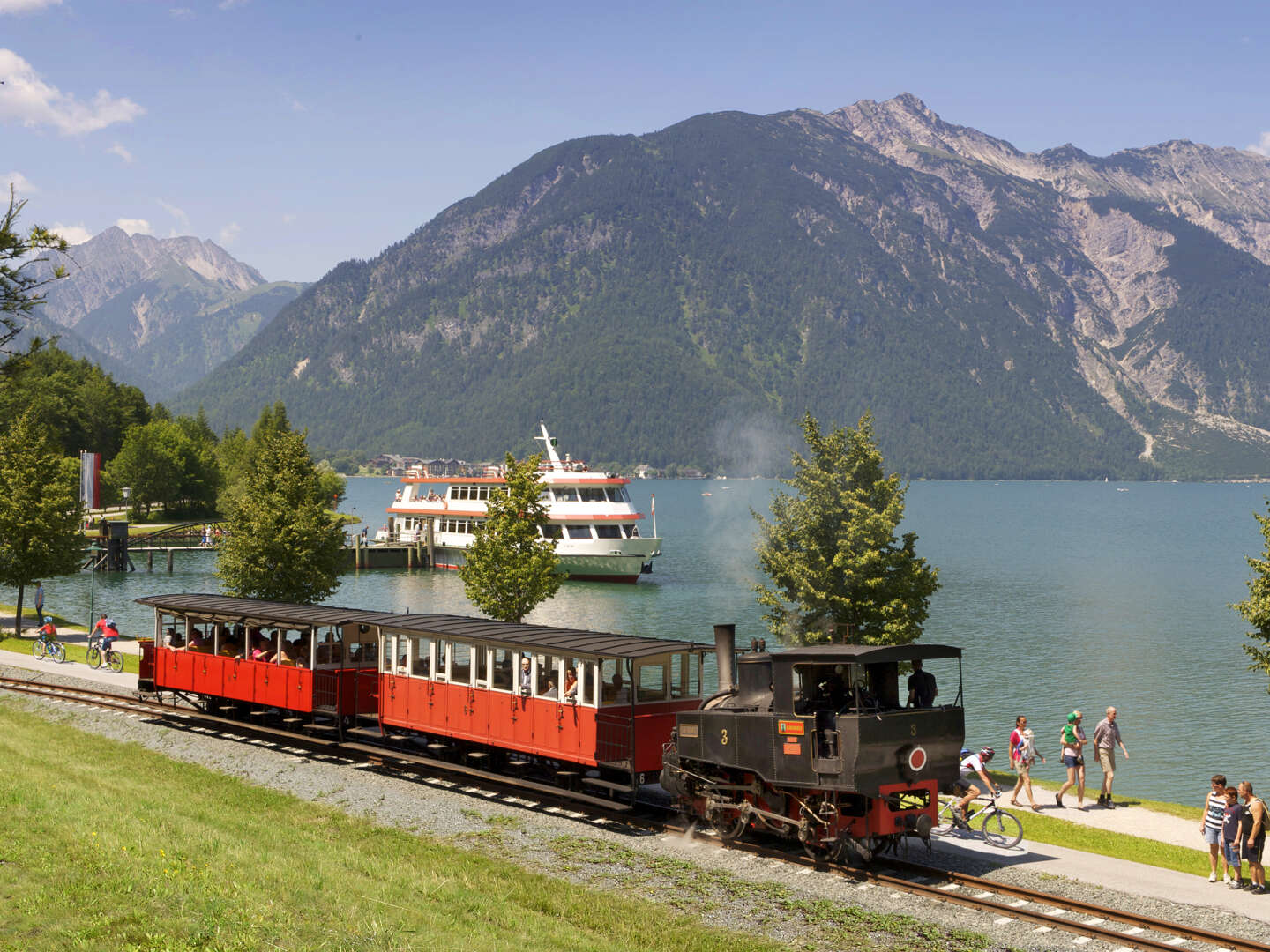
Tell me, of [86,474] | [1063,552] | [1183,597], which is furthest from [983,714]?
[1063,552]

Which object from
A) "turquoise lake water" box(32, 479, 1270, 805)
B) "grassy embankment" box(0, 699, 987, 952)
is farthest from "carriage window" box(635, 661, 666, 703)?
"turquoise lake water" box(32, 479, 1270, 805)

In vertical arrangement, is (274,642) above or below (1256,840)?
above

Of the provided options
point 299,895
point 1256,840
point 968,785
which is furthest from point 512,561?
point 1256,840

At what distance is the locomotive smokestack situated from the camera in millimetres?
20688

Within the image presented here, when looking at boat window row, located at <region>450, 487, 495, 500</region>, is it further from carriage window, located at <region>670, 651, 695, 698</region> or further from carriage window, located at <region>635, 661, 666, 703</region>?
carriage window, located at <region>635, 661, 666, 703</region>

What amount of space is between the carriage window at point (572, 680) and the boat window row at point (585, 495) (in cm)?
6770

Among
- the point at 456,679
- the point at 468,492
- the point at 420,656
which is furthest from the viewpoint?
the point at 468,492

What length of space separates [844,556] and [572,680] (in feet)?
41.0

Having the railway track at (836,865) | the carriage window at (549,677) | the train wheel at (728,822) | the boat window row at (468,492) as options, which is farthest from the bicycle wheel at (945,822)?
the boat window row at (468,492)

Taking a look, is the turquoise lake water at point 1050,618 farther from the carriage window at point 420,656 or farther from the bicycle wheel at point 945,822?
the carriage window at point 420,656

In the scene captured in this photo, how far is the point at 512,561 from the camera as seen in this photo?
142 feet

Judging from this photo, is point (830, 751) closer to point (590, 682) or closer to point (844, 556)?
point (590, 682)

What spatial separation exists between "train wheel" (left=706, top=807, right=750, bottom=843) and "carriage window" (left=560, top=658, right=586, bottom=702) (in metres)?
3.47

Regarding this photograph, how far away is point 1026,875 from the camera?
17375mm
